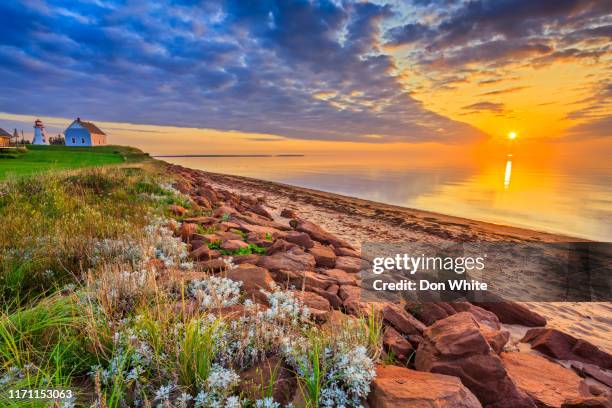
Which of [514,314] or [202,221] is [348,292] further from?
[202,221]

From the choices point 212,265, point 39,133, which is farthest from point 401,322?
point 39,133

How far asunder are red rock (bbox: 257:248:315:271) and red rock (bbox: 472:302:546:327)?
3482 millimetres

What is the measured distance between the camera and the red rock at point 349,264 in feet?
23.6

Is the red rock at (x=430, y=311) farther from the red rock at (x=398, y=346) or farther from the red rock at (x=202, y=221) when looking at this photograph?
the red rock at (x=202, y=221)

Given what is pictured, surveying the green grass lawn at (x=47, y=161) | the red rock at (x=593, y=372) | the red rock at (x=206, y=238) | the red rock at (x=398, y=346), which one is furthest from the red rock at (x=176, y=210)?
the red rock at (x=593, y=372)

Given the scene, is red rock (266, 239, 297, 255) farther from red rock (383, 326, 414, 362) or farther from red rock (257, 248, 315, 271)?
red rock (383, 326, 414, 362)

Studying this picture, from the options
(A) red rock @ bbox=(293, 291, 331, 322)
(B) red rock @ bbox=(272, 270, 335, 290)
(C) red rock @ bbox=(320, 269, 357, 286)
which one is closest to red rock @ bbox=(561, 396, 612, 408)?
(A) red rock @ bbox=(293, 291, 331, 322)

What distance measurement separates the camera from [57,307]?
336 cm

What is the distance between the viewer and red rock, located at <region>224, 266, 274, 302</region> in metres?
4.37

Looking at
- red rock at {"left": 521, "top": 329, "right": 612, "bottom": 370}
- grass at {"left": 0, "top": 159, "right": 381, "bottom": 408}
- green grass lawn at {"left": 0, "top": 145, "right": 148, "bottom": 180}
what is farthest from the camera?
green grass lawn at {"left": 0, "top": 145, "right": 148, "bottom": 180}

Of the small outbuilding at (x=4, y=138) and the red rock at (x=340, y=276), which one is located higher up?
the small outbuilding at (x=4, y=138)

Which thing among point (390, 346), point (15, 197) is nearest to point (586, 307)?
point (390, 346)

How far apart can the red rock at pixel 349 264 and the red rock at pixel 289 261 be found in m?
0.84

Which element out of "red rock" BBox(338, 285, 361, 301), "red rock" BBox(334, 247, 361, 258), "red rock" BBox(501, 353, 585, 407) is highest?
"red rock" BBox(338, 285, 361, 301)
